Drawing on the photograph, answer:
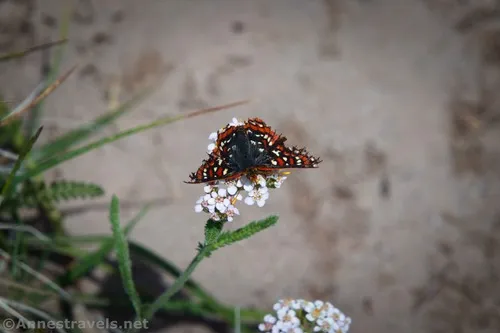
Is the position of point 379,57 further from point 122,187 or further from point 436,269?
point 122,187

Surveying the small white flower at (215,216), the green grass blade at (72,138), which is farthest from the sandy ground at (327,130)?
the small white flower at (215,216)

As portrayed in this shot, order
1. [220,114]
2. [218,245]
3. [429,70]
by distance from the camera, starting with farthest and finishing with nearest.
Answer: [429,70], [220,114], [218,245]

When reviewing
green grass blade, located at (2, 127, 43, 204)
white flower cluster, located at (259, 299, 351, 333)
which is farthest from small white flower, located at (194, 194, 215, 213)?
green grass blade, located at (2, 127, 43, 204)

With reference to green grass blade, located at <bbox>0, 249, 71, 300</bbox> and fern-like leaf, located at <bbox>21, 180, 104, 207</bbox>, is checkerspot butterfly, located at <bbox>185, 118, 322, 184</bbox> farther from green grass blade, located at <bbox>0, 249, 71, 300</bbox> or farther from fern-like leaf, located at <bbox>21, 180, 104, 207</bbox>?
green grass blade, located at <bbox>0, 249, 71, 300</bbox>

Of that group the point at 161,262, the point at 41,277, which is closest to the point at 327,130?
the point at 161,262

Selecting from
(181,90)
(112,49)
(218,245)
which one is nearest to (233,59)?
(181,90)

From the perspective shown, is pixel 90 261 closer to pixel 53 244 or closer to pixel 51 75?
pixel 53 244
